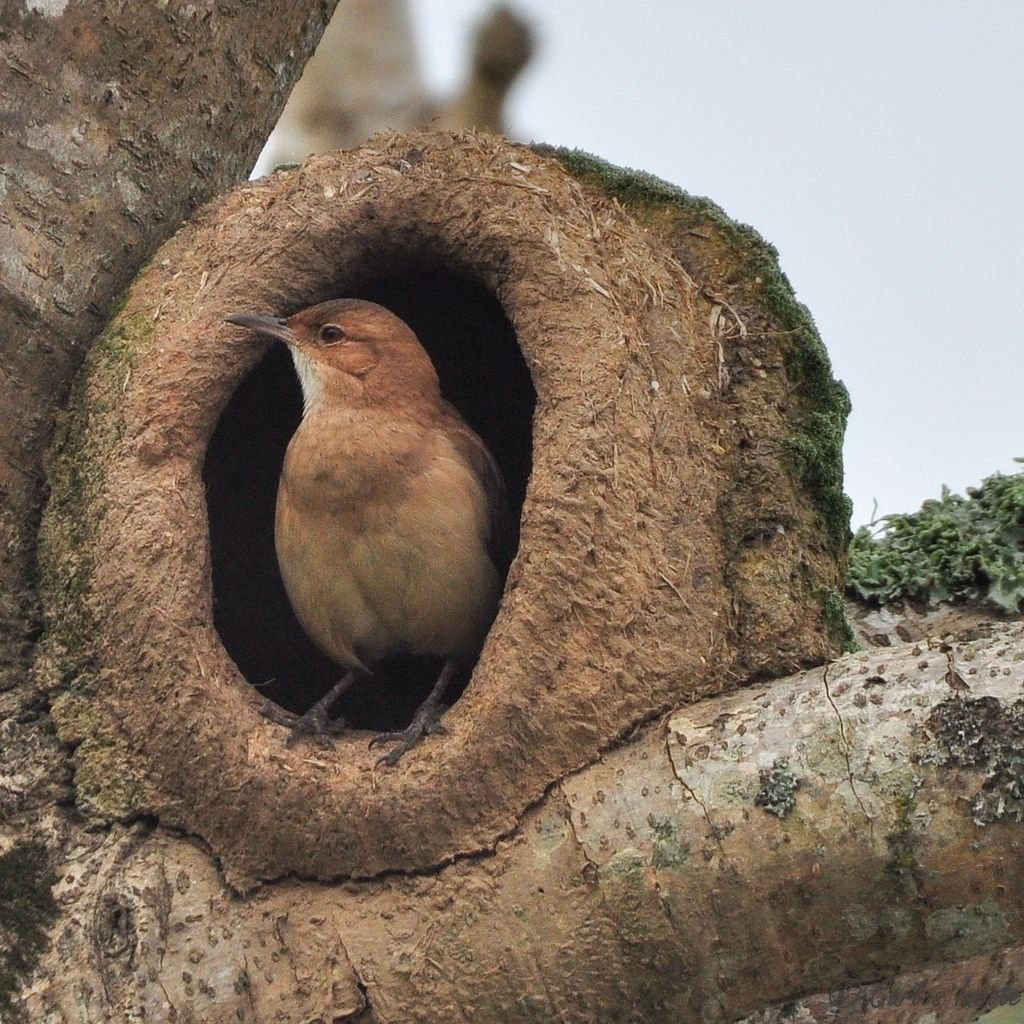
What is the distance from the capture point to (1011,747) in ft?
11.4

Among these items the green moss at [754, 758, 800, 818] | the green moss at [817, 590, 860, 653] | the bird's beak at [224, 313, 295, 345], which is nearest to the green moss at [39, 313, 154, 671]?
the bird's beak at [224, 313, 295, 345]

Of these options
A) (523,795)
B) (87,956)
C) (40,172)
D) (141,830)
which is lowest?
(87,956)

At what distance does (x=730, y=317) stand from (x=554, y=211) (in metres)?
0.71

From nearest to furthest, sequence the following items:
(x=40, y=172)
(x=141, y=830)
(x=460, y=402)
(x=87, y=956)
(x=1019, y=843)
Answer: (x=1019, y=843) < (x=87, y=956) < (x=141, y=830) < (x=40, y=172) < (x=460, y=402)

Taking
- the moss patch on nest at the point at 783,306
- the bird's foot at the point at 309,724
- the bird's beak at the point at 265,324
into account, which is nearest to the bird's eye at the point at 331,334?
the bird's beak at the point at 265,324

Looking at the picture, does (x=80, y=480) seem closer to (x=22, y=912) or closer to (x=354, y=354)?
(x=354, y=354)

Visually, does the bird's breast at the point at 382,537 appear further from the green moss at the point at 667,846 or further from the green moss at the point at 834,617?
the green moss at the point at 667,846

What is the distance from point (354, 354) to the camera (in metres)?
5.23

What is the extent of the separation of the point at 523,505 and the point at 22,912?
199 cm

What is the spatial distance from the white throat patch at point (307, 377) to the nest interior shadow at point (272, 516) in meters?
0.64

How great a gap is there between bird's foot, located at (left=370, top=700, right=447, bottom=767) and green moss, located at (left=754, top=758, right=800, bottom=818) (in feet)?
3.32

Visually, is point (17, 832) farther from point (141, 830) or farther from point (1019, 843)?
point (1019, 843)

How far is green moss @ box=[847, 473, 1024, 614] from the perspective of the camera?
4910 mm

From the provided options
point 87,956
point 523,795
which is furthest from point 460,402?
point 87,956
